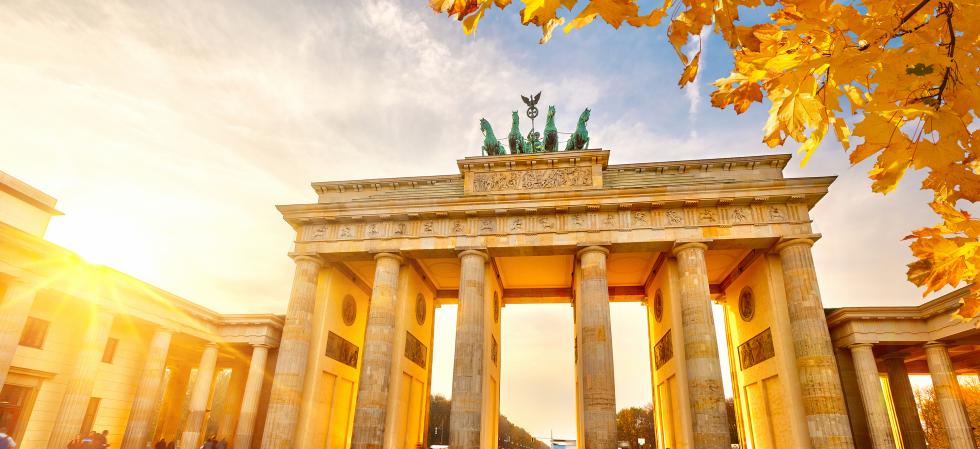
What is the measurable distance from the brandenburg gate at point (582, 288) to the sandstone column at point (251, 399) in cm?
323

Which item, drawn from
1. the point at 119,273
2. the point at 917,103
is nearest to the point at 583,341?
the point at 917,103

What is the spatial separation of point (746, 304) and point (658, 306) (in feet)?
13.7

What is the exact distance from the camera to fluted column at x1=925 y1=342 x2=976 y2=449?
17.8 metres

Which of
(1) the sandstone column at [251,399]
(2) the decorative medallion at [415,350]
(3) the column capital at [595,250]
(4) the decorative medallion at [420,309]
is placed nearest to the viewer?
(3) the column capital at [595,250]

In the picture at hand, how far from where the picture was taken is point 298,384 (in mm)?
21703

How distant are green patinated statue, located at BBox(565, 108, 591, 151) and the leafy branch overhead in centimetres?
2440

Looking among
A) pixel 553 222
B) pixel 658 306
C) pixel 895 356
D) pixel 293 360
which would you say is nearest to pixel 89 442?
pixel 293 360

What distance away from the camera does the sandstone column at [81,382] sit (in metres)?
19.1

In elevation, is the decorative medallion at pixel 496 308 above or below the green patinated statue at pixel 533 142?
below

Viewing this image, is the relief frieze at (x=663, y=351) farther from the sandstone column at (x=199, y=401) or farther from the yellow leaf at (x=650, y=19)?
the sandstone column at (x=199, y=401)

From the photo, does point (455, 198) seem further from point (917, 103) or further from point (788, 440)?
point (917, 103)

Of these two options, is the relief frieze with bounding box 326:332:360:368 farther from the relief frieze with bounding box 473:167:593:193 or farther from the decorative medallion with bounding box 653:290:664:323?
the decorative medallion with bounding box 653:290:664:323

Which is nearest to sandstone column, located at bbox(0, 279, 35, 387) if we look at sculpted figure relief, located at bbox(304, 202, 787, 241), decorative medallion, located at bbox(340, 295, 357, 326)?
sculpted figure relief, located at bbox(304, 202, 787, 241)

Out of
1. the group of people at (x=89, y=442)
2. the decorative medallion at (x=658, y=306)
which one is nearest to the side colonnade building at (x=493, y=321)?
the decorative medallion at (x=658, y=306)
